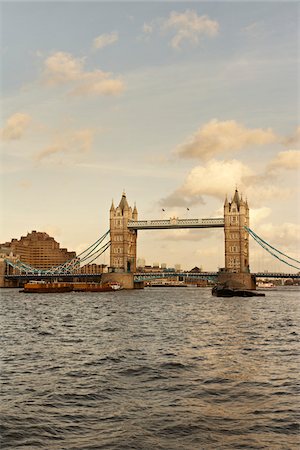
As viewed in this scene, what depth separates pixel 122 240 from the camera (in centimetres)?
16525

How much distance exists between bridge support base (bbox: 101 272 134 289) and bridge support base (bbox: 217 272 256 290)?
25.0 m

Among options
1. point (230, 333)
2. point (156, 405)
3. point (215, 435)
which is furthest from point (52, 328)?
point (215, 435)

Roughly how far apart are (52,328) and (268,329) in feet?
47.8

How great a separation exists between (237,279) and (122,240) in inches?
1560

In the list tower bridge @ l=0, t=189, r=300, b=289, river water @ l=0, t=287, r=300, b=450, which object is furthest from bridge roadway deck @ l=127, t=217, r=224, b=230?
river water @ l=0, t=287, r=300, b=450

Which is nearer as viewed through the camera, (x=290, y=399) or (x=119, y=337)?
(x=290, y=399)

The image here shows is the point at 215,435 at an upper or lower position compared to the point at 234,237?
lower

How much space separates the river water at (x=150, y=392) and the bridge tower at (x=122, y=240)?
430 ft

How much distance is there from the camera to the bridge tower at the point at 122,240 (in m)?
162

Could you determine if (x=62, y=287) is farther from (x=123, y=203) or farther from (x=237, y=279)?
(x=123, y=203)

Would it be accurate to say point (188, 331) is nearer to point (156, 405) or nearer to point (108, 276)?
point (156, 405)

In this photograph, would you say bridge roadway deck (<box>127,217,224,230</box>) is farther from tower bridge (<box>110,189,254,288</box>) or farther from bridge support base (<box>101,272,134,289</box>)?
bridge support base (<box>101,272,134,289</box>)

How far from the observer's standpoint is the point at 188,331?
34562 mm

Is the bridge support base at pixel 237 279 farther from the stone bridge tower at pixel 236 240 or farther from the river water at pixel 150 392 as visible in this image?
the river water at pixel 150 392
